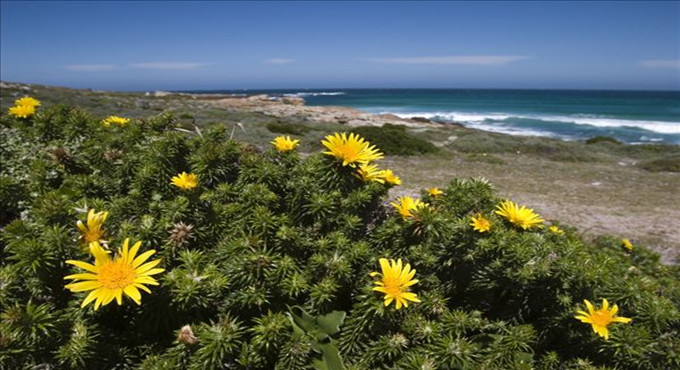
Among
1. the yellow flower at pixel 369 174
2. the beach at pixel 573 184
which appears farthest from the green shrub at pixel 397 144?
the yellow flower at pixel 369 174

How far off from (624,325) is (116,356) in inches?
95.1

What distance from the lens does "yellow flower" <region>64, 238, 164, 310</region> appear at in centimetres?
158

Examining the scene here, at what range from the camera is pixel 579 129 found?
125 feet

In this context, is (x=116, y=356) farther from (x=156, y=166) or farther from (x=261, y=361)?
(x=156, y=166)

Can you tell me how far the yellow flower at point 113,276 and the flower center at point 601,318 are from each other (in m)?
1.98

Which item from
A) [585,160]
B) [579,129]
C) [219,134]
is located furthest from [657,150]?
[219,134]

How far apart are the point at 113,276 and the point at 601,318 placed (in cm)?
220

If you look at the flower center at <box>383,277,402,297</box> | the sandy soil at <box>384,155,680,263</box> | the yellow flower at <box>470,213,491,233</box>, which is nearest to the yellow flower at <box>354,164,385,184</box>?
the yellow flower at <box>470,213,491,233</box>

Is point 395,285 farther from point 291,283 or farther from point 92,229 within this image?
point 92,229

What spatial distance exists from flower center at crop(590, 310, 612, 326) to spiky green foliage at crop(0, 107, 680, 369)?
0.10m

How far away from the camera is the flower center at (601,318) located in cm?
188

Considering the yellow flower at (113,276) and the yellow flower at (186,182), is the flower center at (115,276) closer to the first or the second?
the yellow flower at (113,276)

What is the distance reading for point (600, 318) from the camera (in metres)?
1.89

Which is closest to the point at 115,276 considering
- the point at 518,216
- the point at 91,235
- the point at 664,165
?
the point at 91,235
